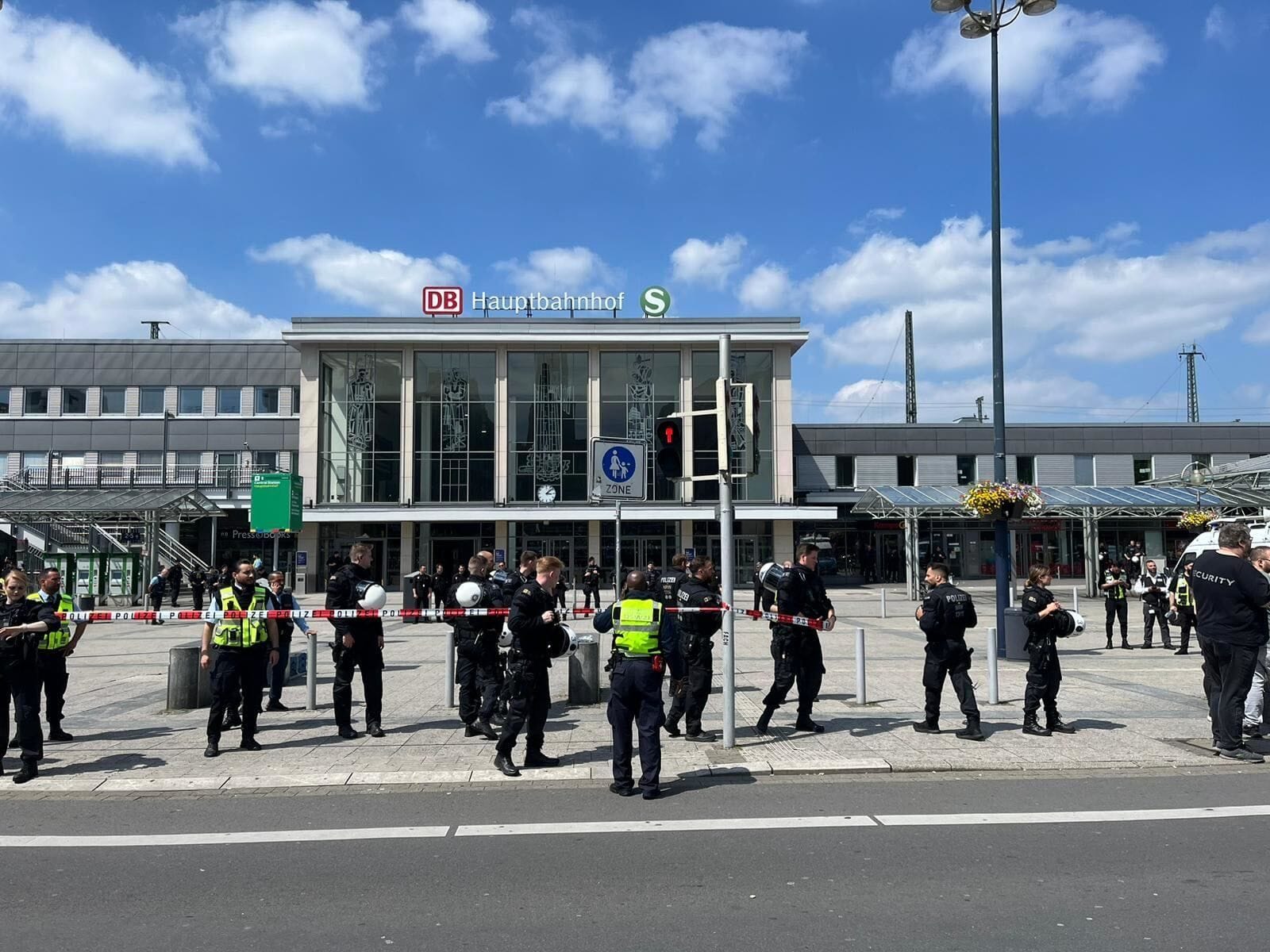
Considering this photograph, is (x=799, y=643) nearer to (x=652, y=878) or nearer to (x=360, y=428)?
(x=652, y=878)

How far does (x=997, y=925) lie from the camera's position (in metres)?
4.35

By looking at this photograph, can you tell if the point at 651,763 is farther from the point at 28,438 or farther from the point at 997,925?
the point at 28,438

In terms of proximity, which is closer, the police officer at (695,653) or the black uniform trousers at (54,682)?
the black uniform trousers at (54,682)

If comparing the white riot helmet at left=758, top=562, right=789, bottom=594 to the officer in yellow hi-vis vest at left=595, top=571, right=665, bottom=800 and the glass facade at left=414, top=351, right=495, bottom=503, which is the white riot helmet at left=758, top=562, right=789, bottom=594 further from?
the glass facade at left=414, top=351, right=495, bottom=503

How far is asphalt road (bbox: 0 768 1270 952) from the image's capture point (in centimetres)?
428

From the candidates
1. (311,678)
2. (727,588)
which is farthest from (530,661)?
(311,678)

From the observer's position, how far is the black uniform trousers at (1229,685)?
7.82 metres

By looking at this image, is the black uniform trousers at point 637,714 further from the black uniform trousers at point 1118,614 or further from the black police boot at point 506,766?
the black uniform trousers at point 1118,614

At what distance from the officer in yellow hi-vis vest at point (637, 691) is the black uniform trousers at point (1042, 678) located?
393 cm

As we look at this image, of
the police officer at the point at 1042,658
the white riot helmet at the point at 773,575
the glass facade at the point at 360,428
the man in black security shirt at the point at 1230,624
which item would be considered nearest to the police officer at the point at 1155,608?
the police officer at the point at 1042,658

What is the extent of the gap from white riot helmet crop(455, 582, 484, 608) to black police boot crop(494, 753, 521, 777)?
1.58 metres

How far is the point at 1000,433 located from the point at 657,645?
33.4ft

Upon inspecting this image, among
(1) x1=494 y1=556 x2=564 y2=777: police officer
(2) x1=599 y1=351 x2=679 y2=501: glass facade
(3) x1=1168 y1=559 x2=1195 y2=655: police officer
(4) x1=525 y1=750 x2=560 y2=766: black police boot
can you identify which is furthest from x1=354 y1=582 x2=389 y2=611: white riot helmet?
(2) x1=599 y1=351 x2=679 y2=501: glass facade

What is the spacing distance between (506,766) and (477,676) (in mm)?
1807
